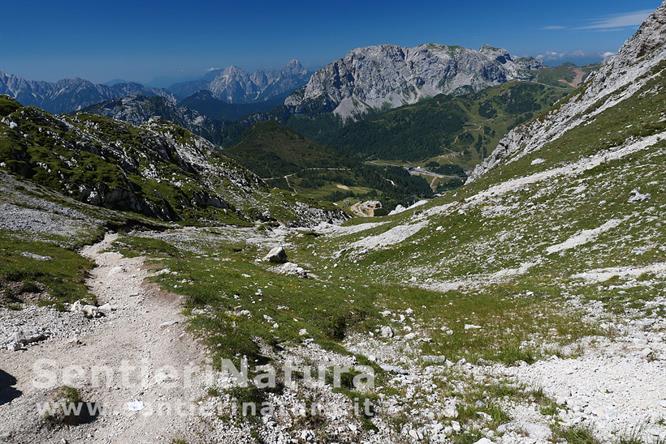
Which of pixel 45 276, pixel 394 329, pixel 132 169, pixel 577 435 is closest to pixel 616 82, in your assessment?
pixel 394 329

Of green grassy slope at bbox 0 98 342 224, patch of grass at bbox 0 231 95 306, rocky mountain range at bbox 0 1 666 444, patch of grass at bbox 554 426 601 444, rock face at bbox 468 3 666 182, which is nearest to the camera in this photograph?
patch of grass at bbox 554 426 601 444

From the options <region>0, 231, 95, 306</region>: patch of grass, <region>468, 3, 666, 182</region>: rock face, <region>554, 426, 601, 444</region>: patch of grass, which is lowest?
<region>554, 426, 601, 444</region>: patch of grass

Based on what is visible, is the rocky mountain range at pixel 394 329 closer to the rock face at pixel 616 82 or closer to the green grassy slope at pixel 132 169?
the rock face at pixel 616 82

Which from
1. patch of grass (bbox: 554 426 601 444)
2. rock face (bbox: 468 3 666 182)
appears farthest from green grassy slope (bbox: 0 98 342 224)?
patch of grass (bbox: 554 426 601 444)

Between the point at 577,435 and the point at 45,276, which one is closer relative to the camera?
the point at 577,435

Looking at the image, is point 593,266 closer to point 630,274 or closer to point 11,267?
point 630,274

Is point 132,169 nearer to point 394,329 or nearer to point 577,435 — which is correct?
point 394,329

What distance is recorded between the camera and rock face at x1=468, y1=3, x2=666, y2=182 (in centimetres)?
7450

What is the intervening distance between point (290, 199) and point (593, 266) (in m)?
156

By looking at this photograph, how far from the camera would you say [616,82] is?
83.4m

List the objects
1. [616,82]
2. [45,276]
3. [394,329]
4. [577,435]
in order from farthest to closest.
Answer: [616,82], [45,276], [394,329], [577,435]

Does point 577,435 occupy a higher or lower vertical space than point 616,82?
lower

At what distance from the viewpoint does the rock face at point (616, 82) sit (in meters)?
74.5

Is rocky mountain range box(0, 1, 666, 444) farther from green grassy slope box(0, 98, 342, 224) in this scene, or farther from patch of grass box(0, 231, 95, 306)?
green grassy slope box(0, 98, 342, 224)
